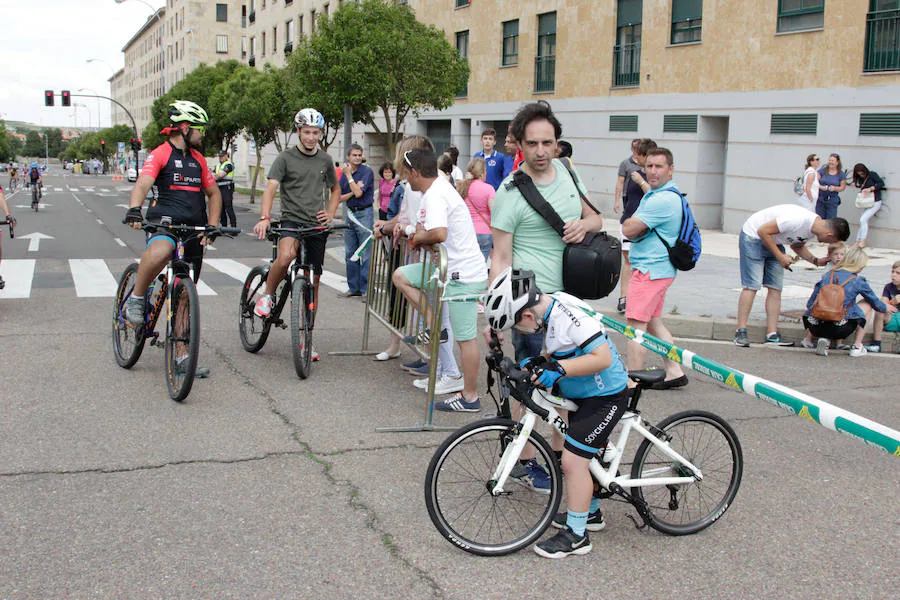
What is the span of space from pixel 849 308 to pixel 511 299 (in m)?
5.87

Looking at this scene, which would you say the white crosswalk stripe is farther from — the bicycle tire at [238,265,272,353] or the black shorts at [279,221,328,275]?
the black shorts at [279,221,328,275]

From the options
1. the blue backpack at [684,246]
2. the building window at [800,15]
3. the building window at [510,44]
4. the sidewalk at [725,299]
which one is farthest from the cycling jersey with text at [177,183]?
the building window at [510,44]

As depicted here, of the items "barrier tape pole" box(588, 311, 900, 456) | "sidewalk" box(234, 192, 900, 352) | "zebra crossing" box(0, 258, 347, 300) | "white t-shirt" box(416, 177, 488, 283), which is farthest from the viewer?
"zebra crossing" box(0, 258, 347, 300)

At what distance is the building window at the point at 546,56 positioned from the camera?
26.3 m

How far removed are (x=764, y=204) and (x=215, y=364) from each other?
15.2 m

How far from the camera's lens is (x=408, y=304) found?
666 centimetres

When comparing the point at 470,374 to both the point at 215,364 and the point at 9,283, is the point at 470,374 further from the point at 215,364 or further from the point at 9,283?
the point at 9,283

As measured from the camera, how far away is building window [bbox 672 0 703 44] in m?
20.8

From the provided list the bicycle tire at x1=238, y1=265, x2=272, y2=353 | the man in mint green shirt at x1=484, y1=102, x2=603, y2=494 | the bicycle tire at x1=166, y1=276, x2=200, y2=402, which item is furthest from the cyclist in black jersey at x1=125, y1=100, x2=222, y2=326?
the man in mint green shirt at x1=484, y1=102, x2=603, y2=494

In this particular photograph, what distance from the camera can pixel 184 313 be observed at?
5941mm

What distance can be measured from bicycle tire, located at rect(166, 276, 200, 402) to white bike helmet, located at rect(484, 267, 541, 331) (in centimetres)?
280

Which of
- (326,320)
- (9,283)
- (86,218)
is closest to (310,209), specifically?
(326,320)

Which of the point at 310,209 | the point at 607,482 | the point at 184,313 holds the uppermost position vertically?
the point at 310,209

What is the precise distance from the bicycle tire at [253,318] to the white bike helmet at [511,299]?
3.97m
